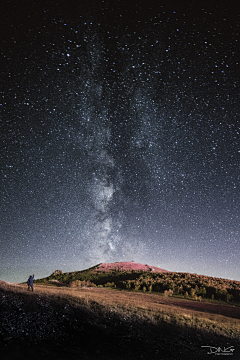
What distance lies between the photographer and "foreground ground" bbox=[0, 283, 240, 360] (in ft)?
26.9

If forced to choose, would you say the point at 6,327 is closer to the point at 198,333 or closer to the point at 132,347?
the point at 132,347

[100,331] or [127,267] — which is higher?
[127,267]

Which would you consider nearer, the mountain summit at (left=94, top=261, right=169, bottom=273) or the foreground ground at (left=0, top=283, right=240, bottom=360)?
the foreground ground at (left=0, top=283, right=240, bottom=360)

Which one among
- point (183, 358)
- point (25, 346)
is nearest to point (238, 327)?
point (183, 358)

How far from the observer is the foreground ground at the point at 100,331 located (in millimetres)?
8211

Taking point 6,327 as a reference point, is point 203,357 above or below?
below

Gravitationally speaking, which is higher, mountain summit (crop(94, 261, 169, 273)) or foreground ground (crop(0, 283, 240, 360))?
mountain summit (crop(94, 261, 169, 273))

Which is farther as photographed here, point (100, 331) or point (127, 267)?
point (127, 267)

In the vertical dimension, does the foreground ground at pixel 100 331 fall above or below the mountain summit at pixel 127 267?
below

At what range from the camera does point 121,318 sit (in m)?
12.5

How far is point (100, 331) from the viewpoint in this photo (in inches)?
412

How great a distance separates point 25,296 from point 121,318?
5.99 meters

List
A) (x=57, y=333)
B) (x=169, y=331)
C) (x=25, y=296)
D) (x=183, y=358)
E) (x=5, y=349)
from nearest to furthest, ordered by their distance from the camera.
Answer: (x=5, y=349) → (x=183, y=358) → (x=57, y=333) → (x=169, y=331) → (x=25, y=296)

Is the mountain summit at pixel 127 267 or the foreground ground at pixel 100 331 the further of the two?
the mountain summit at pixel 127 267
